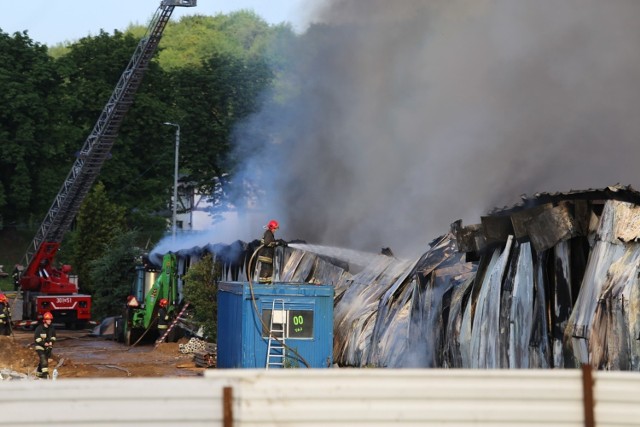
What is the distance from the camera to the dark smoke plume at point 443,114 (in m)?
22.8

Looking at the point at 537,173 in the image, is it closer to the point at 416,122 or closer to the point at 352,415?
the point at 416,122

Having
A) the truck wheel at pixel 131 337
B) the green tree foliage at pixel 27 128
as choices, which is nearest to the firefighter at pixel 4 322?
the truck wheel at pixel 131 337

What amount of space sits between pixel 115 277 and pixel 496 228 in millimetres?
25735

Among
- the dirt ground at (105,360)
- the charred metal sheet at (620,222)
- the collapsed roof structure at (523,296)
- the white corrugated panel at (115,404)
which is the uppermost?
the charred metal sheet at (620,222)

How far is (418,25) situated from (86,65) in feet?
113

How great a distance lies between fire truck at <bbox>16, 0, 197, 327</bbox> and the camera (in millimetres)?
35375

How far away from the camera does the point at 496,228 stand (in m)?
13.7

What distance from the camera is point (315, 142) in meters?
36.1

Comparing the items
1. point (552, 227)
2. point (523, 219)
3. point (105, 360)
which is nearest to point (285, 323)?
point (523, 219)

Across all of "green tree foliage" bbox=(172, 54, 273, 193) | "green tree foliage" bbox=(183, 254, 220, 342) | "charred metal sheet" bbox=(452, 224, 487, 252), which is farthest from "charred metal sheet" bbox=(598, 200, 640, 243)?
"green tree foliage" bbox=(172, 54, 273, 193)

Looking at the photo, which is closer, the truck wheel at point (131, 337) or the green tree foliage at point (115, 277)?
the truck wheel at point (131, 337)

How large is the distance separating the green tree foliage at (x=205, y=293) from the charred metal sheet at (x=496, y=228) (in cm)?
1169

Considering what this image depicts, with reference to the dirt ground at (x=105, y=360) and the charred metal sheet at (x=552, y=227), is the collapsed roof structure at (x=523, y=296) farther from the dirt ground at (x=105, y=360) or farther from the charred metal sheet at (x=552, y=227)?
the dirt ground at (x=105, y=360)

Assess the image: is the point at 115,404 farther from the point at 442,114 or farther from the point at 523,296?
the point at 442,114
